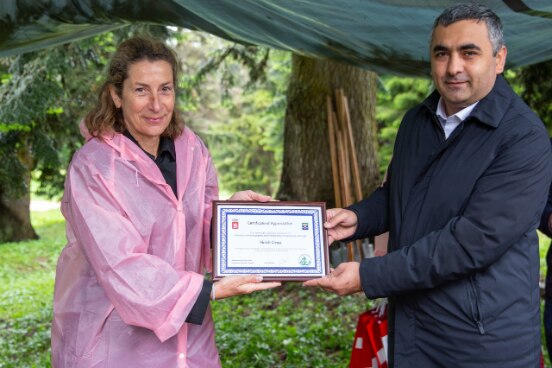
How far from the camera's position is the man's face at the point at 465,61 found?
8.40ft

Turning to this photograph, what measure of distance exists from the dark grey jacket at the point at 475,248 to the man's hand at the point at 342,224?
1.73 ft

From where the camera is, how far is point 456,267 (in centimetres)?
252

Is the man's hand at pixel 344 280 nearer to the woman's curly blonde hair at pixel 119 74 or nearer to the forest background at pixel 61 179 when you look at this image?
the woman's curly blonde hair at pixel 119 74

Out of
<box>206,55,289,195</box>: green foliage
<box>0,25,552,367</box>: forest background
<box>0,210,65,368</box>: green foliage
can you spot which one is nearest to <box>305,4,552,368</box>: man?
<box>0,25,552,367</box>: forest background

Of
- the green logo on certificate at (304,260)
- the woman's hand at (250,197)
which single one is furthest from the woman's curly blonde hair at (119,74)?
the green logo on certificate at (304,260)

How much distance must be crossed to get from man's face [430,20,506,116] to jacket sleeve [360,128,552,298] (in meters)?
0.27

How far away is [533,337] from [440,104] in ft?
3.41

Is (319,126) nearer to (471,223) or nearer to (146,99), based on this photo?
(146,99)

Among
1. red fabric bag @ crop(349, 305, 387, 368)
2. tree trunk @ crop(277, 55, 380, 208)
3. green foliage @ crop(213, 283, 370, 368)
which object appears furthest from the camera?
tree trunk @ crop(277, 55, 380, 208)

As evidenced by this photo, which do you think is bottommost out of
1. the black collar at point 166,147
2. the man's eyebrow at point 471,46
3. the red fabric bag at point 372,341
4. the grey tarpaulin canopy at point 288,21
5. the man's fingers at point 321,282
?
the red fabric bag at point 372,341

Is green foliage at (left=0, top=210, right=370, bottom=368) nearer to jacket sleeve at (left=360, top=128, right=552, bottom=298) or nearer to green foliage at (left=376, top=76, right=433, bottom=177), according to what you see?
jacket sleeve at (left=360, top=128, right=552, bottom=298)

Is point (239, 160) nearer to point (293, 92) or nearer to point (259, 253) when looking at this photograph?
point (293, 92)

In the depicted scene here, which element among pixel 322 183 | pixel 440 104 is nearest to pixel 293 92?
pixel 322 183

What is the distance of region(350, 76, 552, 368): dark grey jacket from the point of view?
250 cm
